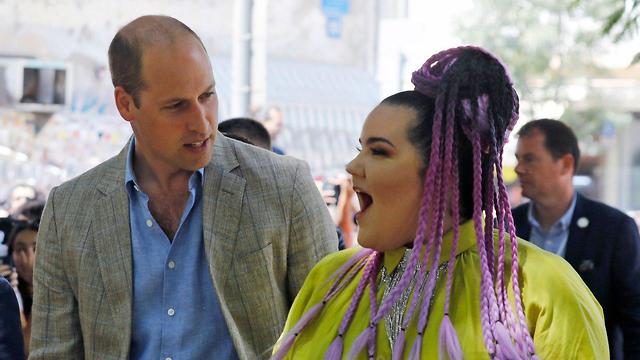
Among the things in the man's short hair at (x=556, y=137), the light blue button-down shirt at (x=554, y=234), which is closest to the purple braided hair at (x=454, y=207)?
the light blue button-down shirt at (x=554, y=234)

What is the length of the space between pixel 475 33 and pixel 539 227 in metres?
18.7

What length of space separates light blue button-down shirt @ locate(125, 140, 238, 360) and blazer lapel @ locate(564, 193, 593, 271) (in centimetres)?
243

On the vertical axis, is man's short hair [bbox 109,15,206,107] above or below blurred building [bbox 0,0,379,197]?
below

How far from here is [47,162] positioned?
17.2m

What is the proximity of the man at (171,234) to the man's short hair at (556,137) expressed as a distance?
244 cm

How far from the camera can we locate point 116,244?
3244 millimetres

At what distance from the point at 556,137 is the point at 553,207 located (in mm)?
379

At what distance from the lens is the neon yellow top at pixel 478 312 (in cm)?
224

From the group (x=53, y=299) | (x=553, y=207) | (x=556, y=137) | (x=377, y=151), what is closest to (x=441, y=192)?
(x=377, y=151)

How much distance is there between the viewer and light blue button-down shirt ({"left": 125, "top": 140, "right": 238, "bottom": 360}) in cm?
317

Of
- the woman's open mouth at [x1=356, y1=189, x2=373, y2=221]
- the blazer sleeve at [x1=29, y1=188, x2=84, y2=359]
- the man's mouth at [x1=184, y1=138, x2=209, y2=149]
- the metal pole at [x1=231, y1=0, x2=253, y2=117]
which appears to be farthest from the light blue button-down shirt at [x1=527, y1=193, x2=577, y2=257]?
the metal pole at [x1=231, y1=0, x2=253, y2=117]

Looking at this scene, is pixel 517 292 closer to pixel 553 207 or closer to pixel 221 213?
pixel 221 213

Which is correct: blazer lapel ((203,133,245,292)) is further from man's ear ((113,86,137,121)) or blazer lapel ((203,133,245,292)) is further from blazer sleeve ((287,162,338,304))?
man's ear ((113,86,137,121))

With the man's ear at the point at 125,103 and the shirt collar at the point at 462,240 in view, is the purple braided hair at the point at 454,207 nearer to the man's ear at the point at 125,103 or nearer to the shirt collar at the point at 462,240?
the shirt collar at the point at 462,240
